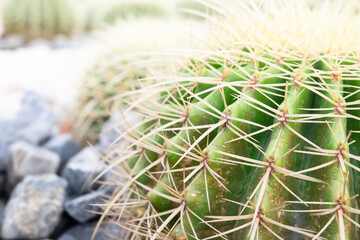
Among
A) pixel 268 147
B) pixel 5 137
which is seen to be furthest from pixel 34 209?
pixel 268 147

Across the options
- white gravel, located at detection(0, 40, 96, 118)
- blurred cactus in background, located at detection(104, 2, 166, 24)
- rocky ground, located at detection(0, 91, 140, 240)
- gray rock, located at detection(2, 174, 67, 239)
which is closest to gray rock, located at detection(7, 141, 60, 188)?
rocky ground, located at detection(0, 91, 140, 240)

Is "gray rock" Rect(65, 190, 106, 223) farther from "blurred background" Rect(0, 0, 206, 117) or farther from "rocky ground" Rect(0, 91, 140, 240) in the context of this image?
"blurred background" Rect(0, 0, 206, 117)

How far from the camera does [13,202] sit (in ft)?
6.67

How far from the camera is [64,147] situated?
2699 millimetres

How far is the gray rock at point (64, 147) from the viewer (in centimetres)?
269

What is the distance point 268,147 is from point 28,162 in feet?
5.50

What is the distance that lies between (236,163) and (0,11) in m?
7.15

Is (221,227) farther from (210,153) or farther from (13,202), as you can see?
(13,202)

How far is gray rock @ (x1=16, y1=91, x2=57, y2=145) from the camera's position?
279cm

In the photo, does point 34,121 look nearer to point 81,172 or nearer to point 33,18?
point 81,172

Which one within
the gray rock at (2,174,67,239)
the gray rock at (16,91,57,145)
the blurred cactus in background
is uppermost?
the blurred cactus in background

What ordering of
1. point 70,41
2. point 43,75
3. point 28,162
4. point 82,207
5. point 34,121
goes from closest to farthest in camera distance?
point 82,207, point 28,162, point 34,121, point 43,75, point 70,41

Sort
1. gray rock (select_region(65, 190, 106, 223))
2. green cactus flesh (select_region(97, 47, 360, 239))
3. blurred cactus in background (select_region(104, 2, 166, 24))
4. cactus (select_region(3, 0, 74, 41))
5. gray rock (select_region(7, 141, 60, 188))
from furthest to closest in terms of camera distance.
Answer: cactus (select_region(3, 0, 74, 41)), blurred cactus in background (select_region(104, 2, 166, 24)), gray rock (select_region(7, 141, 60, 188)), gray rock (select_region(65, 190, 106, 223)), green cactus flesh (select_region(97, 47, 360, 239))

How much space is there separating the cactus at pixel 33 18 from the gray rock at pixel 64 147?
4678 mm
